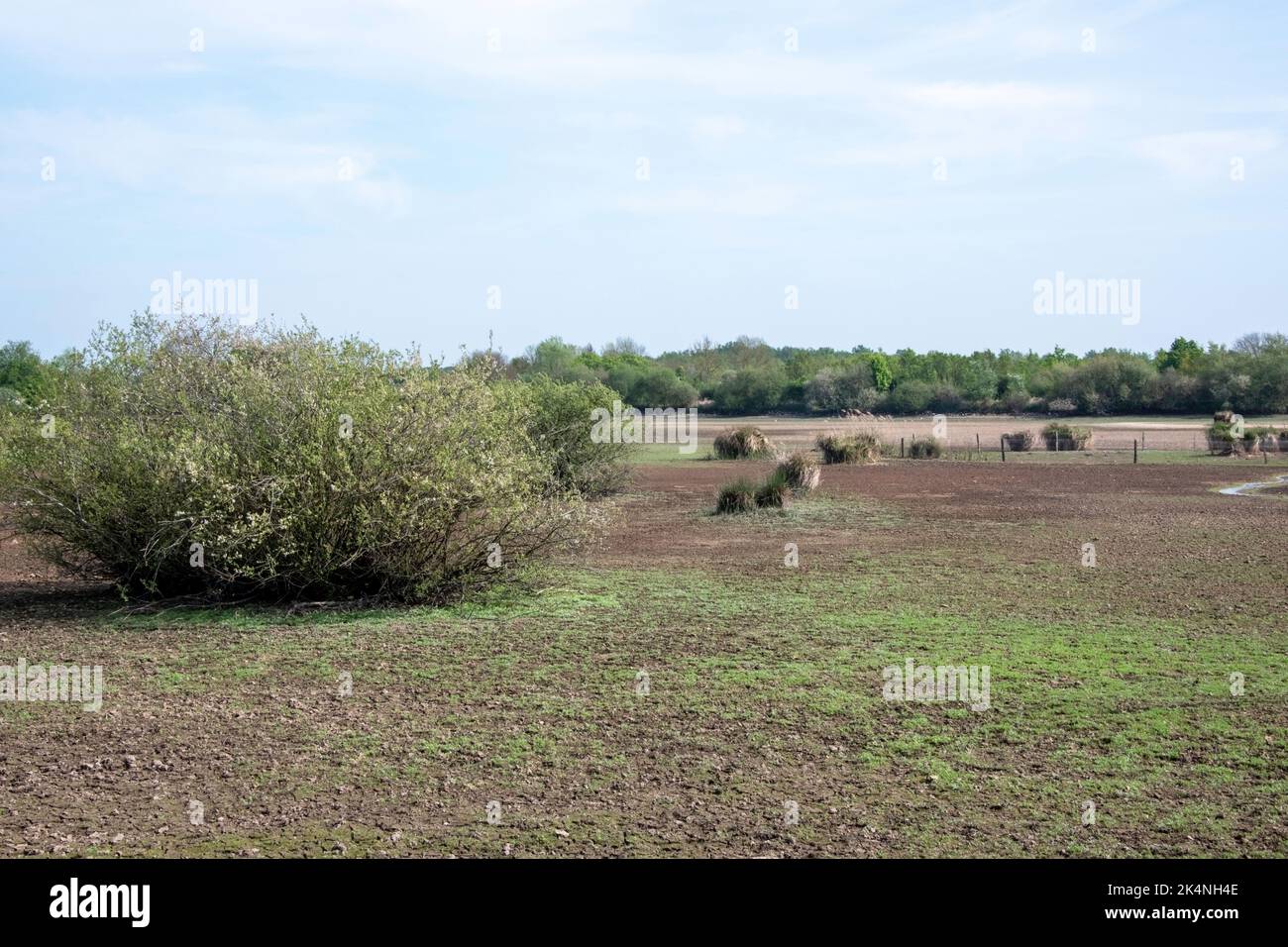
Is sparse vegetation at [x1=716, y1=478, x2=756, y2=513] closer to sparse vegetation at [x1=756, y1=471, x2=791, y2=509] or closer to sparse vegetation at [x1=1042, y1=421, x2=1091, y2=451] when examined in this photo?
sparse vegetation at [x1=756, y1=471, x2=791, y2=509]

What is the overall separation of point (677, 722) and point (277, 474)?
5.57 metres

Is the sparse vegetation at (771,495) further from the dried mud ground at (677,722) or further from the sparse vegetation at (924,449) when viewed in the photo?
the sparse vegetation at (924,449)

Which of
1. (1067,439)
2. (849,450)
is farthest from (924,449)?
(1067,439)

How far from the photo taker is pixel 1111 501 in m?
25.7

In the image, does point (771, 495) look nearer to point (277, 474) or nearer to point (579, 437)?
point (579, 437)

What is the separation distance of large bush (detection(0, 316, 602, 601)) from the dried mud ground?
25.8 inches

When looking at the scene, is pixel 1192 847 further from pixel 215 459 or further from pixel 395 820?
pixel 215 459

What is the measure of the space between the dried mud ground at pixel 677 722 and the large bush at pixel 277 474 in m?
0.66

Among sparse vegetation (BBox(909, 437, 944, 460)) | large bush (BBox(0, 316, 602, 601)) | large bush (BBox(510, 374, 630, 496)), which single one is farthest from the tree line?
large bush (BBox(0, 316, 602, 601))

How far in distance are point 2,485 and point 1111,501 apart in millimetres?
21567

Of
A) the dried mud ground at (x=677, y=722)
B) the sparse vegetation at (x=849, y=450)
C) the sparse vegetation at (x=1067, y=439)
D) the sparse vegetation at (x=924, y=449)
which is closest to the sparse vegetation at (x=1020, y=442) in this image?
the sparse vegetation at (x=1067, y=439)

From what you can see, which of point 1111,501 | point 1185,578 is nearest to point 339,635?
point 1185,578

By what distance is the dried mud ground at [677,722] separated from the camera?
Answer: 6000mm

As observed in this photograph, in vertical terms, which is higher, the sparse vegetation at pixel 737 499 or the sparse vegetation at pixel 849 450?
the sparse vegetation at pixel 849 450
